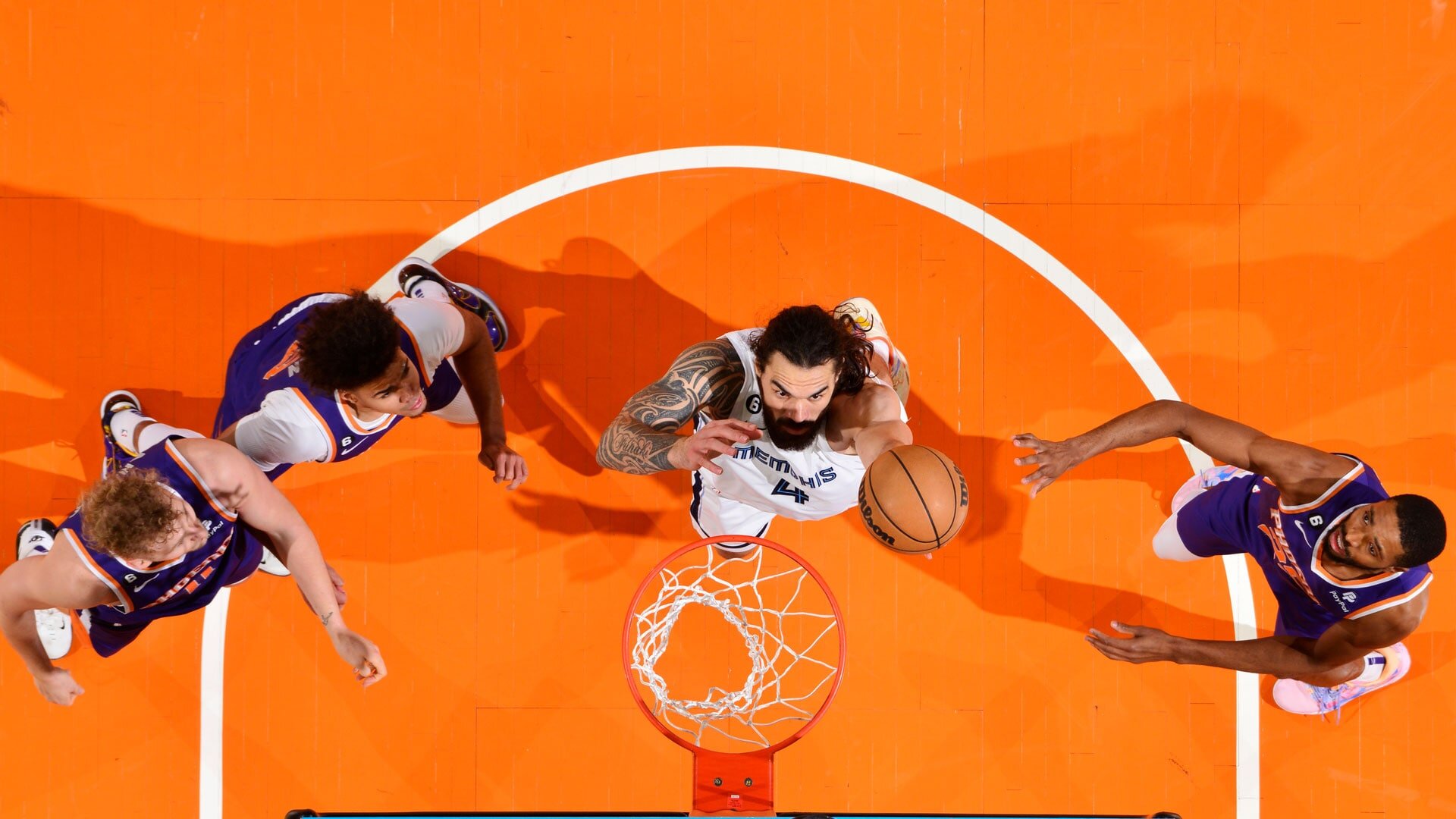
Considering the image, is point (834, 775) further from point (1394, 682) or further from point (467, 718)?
point (1394, 682)

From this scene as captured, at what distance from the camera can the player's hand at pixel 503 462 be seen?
13.0 feet

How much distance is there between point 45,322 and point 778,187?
4.08 m

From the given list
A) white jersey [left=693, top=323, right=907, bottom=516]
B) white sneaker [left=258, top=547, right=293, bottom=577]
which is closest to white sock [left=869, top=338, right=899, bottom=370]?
white jersey [left=693, top=323, right=907, bottom=516]

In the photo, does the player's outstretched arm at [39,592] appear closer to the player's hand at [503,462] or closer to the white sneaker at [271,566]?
the white sneaker at [271,566]

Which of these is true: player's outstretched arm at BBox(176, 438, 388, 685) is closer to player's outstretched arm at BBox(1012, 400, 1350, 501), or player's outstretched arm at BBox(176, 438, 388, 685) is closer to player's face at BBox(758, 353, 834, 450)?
player's face at BBox(758, 353, 834, 450)

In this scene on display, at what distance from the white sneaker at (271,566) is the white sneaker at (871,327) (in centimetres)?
310

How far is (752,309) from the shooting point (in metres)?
4.73

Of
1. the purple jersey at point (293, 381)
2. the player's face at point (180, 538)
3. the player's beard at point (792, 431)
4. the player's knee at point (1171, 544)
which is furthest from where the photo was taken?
the player's knee at point (1171, 544)

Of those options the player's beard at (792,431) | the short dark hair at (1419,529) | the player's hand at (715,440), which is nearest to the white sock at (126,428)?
the player's hand at (715,440)

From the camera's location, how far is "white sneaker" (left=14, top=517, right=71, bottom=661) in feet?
14.5

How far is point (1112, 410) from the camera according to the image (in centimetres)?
471

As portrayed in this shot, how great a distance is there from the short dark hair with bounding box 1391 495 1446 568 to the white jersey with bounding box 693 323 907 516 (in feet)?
6.19

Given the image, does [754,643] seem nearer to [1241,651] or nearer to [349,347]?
[1241,651]

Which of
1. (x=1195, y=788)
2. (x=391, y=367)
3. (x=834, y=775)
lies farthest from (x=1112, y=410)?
(x=391, y=367)
